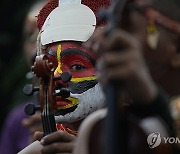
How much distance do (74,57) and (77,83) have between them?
0.13 m

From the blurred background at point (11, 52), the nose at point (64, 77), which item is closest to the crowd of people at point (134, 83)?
the nose at point (64, 77)

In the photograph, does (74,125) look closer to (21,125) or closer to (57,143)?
(57,143)

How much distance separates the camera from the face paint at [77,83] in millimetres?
4242

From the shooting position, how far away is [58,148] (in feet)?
12.8

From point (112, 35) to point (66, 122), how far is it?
5.61ft

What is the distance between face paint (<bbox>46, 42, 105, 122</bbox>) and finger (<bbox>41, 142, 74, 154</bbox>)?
32 cm

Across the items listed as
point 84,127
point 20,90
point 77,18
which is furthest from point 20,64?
point 84,127

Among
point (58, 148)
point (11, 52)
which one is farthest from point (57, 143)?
point (11, 52)

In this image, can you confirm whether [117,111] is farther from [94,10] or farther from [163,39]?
[94,10]

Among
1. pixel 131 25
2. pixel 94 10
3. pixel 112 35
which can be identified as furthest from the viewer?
pixel 94 10

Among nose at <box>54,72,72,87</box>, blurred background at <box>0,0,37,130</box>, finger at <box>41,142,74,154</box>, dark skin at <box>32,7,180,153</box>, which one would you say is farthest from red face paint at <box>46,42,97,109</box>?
blurred background at <box>0,0,37,130</box>

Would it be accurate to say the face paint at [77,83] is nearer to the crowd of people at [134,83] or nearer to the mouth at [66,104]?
the mouth at [66,104]

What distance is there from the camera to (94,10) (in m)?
4.35

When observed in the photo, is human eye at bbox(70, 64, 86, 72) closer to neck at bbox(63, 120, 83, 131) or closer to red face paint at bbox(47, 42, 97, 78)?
red face paint at bbox(47, 42, 97, 78)
